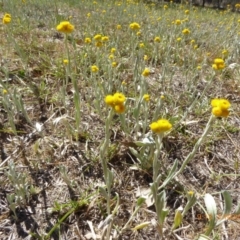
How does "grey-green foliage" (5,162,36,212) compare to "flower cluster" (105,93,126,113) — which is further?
"grey-green foliage" (5,162,36,212)

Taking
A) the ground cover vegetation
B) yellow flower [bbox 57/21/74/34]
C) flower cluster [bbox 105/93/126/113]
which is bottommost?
the ground cover vegetation

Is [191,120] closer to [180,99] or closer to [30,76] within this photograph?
[180,99]

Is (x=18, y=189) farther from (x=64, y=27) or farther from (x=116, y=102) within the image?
(x=64, y=27)

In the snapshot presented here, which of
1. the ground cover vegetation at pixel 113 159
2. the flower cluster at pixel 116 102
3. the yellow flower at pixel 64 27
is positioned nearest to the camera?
the flower cluster at pixel 116 102

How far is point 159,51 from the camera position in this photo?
3.05 metres

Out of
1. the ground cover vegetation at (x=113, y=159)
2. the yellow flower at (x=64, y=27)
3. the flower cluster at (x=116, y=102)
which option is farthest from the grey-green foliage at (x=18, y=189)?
the yellow flower at (x=64, y=27)

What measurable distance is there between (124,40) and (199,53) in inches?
38.8

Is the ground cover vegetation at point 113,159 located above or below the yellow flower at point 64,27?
below

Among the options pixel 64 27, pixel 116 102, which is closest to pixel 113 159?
pixel 116 102

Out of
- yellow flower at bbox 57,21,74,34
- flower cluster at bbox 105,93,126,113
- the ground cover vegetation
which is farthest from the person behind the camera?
yellow flower at bbox 57,21,74,34

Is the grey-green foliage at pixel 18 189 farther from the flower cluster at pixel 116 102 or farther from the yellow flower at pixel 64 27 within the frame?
the yellow flower at pixel 64 27

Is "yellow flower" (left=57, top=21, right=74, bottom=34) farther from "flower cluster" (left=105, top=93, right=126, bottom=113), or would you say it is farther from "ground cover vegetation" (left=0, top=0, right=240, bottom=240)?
"flower cluster" (left=105, top=93, right=126, bottom=113)

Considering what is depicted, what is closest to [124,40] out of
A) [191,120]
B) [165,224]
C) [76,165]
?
[191,120]

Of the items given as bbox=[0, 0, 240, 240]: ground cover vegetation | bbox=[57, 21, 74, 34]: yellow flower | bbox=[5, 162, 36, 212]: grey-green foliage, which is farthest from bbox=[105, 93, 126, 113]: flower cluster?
bbox=[57, 21, 74, 34]: yellow flower
